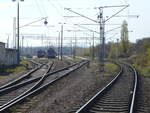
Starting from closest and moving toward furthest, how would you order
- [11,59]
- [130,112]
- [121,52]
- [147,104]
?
[130,112]
[147,104]
[11,59]
[121,52]

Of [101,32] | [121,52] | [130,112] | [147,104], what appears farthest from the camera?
[121,52]

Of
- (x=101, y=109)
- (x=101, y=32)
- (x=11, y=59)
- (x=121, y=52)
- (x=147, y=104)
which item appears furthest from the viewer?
(x=121, y=52)

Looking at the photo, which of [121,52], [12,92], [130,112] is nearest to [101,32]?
[12,92]

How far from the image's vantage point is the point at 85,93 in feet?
68.5

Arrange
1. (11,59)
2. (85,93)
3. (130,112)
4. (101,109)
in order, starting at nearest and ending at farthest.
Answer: (130,112)
(101,109)
(85,93)
(11,59)

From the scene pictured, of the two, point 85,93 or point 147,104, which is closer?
point 147,104

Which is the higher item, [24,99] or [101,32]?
[101,32]

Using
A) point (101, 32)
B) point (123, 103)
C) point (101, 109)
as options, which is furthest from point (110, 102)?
point (101, 32)

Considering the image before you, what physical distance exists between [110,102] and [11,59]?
39537mm

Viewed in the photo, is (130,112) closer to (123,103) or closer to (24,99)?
(123,103)

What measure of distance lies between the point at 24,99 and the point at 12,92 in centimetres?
367

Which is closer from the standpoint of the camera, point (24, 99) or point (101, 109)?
point (101, 109)

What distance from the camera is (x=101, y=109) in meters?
14.9

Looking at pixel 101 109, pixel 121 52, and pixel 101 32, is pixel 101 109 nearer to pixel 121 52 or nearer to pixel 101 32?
pixel 101 32
